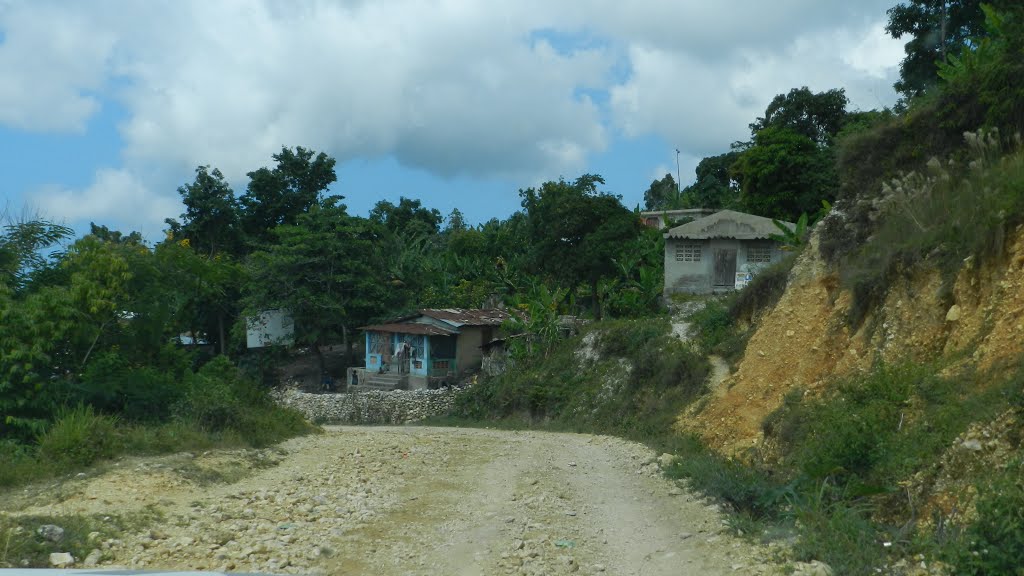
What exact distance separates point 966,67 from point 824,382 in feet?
22.9

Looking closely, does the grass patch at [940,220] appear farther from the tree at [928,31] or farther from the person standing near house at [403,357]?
the person standing near house at [403,357]

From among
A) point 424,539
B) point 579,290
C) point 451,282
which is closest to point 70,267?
point 424,539

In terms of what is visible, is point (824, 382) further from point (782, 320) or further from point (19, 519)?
point (19, 519)

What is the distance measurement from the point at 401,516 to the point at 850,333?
961 cm

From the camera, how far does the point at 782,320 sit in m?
19.9

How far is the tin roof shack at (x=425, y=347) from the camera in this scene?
42.3 metres

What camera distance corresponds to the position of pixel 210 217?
50688mm

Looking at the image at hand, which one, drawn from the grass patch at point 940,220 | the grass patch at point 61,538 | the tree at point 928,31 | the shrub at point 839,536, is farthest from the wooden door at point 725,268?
the grass patch at point 61,538

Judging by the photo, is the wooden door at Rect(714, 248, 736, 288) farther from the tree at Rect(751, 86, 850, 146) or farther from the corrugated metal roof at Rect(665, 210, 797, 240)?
the tree at Rect(751, 86, 850, 146)

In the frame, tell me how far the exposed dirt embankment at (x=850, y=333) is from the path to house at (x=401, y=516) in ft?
10.5

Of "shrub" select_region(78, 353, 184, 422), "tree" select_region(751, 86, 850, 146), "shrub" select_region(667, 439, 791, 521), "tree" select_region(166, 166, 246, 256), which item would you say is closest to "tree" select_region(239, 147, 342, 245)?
"tree" select_region(166, 166, 246, 256)

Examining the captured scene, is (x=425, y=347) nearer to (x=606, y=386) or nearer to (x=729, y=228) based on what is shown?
(x=606, y=386)

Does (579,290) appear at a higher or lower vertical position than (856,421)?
higher

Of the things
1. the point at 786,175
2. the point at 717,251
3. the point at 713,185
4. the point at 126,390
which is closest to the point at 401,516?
the point at 126,390
